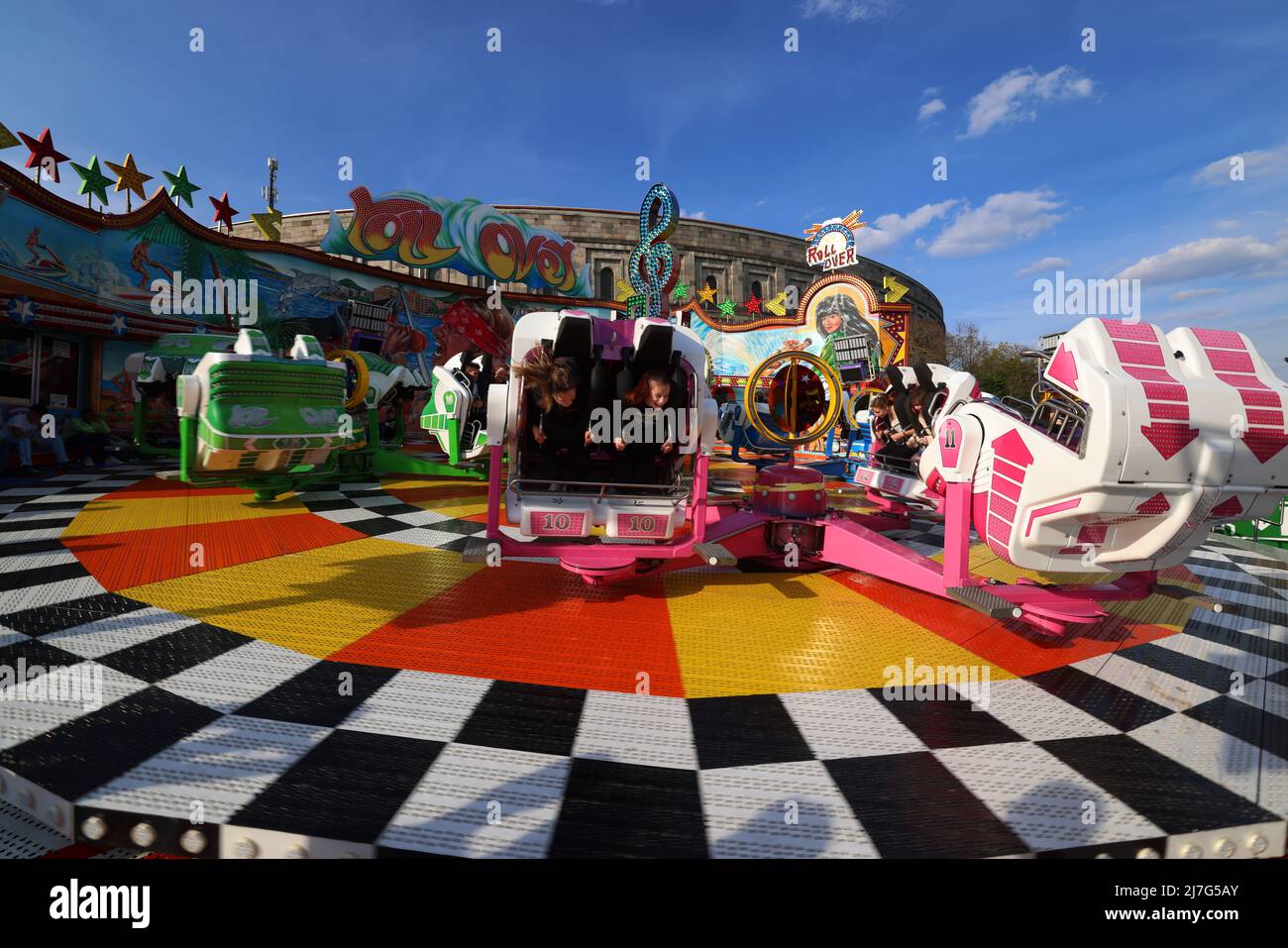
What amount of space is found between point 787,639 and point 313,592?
8.37ft

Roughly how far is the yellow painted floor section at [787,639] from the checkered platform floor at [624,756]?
0.15 meters

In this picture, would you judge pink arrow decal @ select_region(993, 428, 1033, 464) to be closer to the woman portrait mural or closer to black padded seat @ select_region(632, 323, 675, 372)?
black padded seat @ select_region(632, 323, 675, 372)

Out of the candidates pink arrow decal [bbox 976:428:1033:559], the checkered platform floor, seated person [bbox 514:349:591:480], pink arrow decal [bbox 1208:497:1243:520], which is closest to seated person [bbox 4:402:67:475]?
the checkered platform floor

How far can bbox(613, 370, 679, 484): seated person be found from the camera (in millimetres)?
3102

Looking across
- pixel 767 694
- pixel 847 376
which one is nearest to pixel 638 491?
pixel 767 694

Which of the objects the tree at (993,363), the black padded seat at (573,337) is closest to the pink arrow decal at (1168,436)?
the black padded seat at (573,337)

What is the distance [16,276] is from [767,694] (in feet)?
37.6

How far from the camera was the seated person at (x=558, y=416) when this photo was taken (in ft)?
10.0

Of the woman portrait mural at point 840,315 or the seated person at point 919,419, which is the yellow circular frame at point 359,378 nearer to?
the seated person at point 919,419

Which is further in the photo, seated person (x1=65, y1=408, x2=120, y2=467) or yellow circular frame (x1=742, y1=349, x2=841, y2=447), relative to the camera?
seated person (x1=65, y1=408, x2=120, y2=467)

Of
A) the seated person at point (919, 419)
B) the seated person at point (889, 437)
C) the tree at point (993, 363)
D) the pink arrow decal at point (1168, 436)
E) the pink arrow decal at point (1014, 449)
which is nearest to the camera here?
the pink arrow decal at point (1168, 436)

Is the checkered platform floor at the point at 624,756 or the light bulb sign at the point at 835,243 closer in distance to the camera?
the checkered platform floor at the point at 624,756

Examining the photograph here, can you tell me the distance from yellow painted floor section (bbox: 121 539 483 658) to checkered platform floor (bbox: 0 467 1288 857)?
0.57 feet
